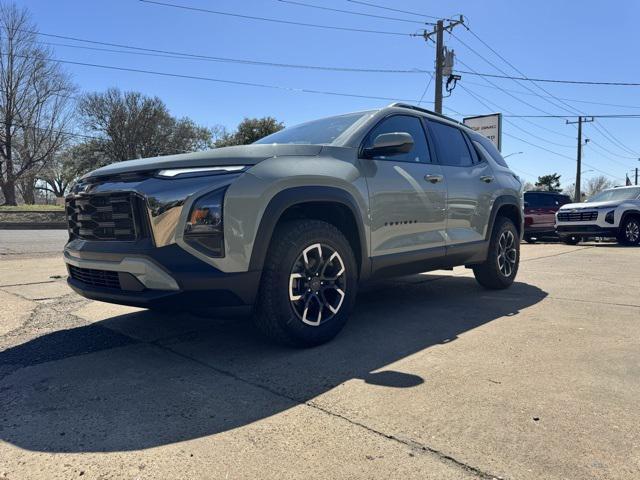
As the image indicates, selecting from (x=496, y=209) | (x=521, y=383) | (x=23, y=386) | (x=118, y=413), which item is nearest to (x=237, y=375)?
(x=118, y=413)

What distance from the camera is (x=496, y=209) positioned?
18.9 ft

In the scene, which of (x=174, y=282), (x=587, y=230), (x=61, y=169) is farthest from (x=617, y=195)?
(x=61, y=169)

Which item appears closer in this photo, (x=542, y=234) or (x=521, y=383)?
(x=521, y=383)

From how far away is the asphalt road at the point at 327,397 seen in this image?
2068mm

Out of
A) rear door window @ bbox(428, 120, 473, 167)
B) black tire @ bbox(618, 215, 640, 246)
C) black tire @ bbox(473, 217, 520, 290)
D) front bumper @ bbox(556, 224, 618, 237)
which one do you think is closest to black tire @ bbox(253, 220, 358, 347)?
rear door window @ bbox(428, 120, 473, 167)

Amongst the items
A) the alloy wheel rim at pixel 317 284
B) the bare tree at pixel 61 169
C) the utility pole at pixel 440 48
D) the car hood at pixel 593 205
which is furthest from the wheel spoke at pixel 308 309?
the bare tree at pixel 61 169

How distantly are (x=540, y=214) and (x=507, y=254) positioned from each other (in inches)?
446

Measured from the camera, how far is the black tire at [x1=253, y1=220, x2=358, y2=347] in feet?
10.6

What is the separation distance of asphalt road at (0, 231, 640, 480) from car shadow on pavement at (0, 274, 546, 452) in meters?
0.01

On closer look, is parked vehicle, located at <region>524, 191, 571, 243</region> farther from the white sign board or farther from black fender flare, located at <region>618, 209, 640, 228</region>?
the white sign board

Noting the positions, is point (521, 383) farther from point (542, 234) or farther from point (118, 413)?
point (542, 234)

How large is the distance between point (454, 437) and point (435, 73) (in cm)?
2277

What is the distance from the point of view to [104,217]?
3279 millimetres

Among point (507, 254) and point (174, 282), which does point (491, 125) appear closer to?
point (507, 254)
